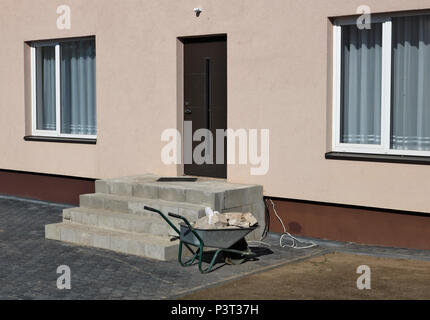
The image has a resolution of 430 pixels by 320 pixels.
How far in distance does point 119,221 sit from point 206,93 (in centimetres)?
271

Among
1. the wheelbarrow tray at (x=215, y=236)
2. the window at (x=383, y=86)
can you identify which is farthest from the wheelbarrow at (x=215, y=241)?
the window at (x=383, y=86)

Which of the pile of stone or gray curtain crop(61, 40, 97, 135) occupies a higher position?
gray curtain crop(61, 40, 97, 135)

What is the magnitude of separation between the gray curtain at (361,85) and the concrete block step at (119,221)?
9.33ft

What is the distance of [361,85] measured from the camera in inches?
428

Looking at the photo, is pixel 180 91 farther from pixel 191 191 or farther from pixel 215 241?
pixel 215 241

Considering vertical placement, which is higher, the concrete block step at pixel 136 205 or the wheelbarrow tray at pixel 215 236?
the concrete block step at pixel 136 205

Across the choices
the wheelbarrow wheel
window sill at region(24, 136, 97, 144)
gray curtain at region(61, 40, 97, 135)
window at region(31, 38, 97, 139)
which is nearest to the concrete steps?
the wheelbarrow wheel

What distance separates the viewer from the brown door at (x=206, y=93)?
12250 millimetres

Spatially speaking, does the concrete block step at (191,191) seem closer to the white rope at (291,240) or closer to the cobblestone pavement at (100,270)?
the white rope at (291,240)

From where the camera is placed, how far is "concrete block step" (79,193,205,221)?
1045cm

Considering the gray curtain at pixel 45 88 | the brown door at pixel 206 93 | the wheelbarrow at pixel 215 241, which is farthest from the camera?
the gray curtain at pixel 45 88

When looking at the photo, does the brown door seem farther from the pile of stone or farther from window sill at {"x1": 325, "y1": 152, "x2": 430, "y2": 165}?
the pile of stone
